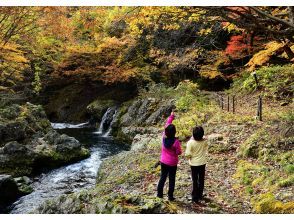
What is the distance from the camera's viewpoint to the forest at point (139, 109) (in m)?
7.41

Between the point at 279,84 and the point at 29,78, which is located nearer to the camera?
the point at 279,84

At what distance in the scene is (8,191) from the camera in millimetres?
11305

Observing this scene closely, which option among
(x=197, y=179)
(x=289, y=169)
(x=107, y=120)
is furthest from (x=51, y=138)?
(x=289, y=169)

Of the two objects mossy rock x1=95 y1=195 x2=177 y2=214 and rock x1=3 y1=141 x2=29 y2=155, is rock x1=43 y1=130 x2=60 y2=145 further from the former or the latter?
mossy rock x1=95 y1=195 x2=177 y2=214

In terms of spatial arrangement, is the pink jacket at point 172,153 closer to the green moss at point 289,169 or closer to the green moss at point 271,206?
the green moss at point 271,206

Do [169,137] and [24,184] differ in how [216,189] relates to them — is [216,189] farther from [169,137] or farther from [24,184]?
[24,184]

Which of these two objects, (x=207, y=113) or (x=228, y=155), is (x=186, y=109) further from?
(x=228, y=155)

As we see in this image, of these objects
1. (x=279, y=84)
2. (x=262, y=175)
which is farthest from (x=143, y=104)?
(x=262, y=175)

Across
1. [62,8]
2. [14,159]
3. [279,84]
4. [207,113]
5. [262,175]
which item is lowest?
[14,159]

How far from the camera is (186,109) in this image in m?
17.5

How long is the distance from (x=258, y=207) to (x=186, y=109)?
36.7ft

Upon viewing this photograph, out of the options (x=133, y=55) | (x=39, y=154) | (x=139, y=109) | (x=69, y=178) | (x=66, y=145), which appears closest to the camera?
(x=69, y=178)

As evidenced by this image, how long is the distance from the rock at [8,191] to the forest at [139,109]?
0.10 feet

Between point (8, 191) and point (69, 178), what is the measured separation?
2.42 meters
